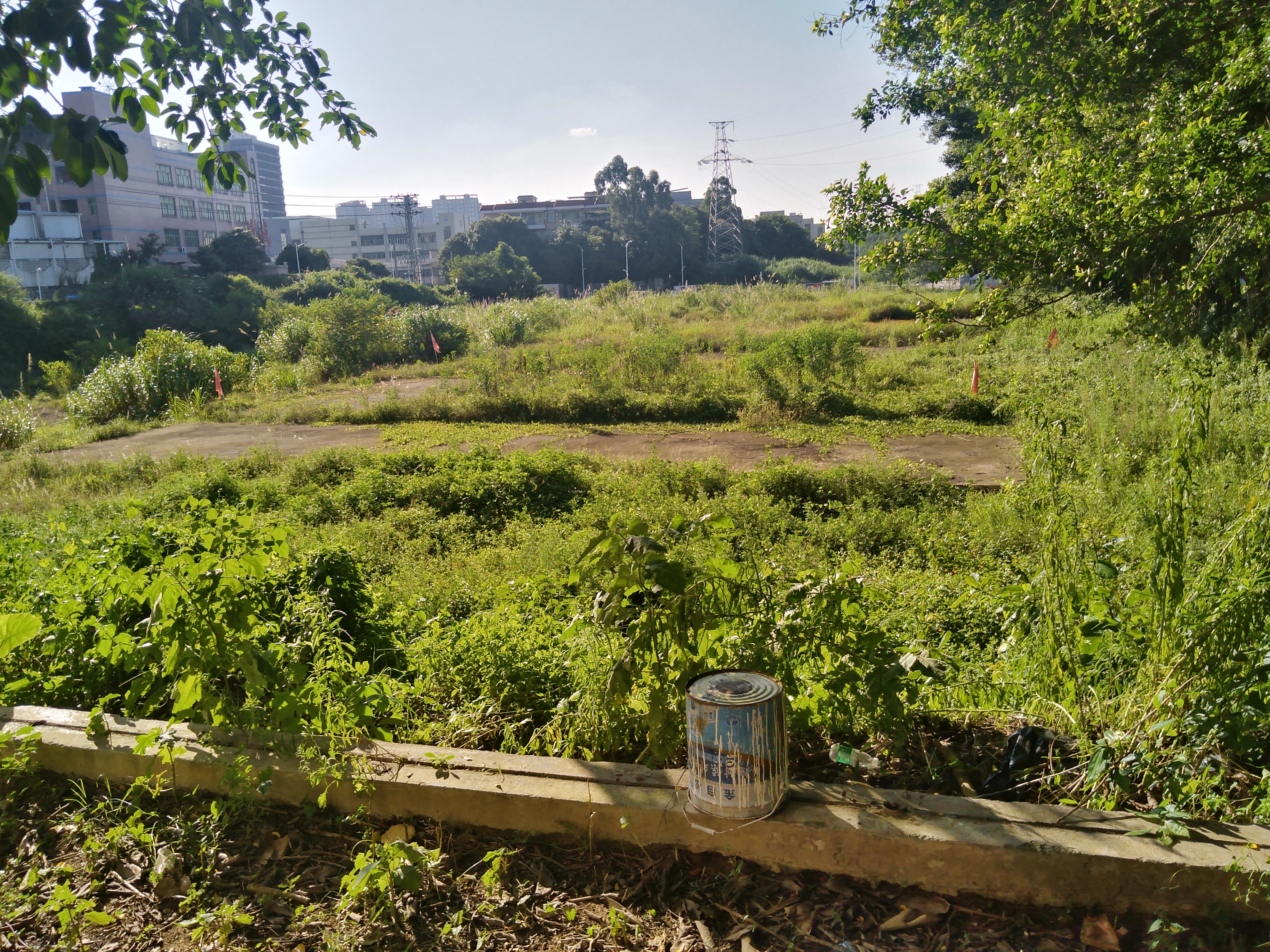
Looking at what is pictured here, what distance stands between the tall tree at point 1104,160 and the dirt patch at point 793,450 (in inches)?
67.5

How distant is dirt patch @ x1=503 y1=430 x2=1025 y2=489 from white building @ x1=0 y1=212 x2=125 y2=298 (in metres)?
38.9

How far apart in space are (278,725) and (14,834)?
2.96ft

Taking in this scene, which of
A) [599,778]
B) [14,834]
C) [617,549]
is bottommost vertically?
[14,834]

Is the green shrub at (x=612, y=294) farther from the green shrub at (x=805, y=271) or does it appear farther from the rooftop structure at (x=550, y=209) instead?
the rooftop structure at (x=550, y=209)

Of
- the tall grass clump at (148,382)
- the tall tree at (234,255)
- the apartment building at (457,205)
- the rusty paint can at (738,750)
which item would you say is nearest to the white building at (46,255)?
the tall tree at (234,255)

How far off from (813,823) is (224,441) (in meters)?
12.3

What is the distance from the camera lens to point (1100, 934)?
6.70 ft

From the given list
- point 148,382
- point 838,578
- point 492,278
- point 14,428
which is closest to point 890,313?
point 148,382

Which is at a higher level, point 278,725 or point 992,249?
point 992,249

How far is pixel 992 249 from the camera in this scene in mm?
7316

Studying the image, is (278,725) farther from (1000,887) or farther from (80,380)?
(80,380)

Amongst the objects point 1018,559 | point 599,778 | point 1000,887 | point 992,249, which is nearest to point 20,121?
point 599,778

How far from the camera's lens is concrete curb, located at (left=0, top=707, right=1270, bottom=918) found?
6.79ft

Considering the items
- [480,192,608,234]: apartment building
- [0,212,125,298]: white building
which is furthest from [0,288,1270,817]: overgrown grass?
[480,192,608,234]: apartment building
